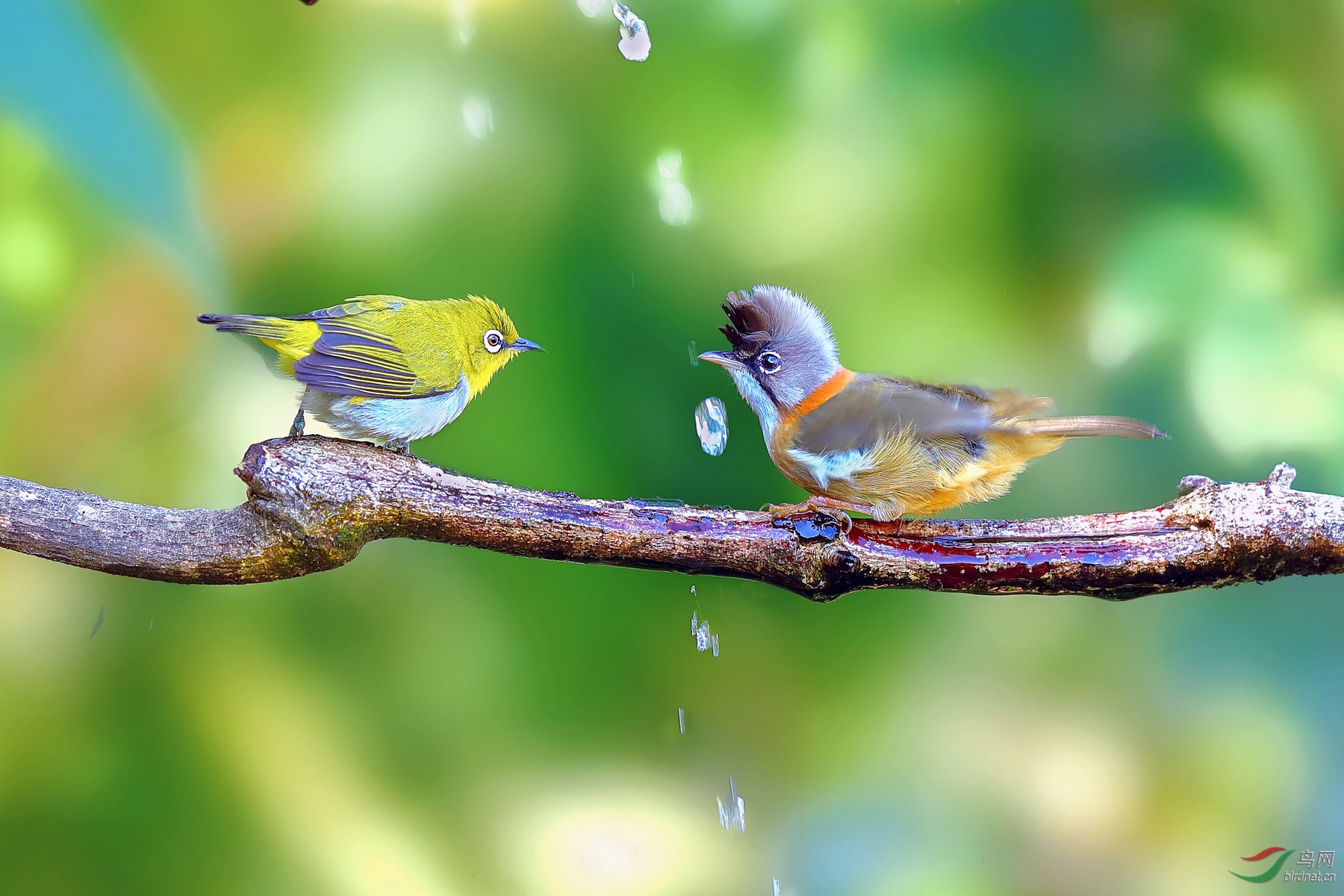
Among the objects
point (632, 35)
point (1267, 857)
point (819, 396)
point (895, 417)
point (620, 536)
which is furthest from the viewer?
point (632, 35)

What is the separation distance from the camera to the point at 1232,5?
7.41ft

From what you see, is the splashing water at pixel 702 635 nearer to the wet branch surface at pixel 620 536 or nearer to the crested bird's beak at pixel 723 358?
the crested bird's beak at pixel 723 358

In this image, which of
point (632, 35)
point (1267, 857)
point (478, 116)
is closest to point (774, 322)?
point (632, 35)

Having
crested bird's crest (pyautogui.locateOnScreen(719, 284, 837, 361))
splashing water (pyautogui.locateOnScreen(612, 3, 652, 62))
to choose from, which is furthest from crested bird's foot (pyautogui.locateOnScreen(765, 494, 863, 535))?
splashing water (pyautogui.locateOnScreen(612, 3, 652, 62))

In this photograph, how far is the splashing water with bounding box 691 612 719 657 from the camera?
2217 mm

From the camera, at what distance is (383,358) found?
1503mm

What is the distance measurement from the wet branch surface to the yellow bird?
10cm

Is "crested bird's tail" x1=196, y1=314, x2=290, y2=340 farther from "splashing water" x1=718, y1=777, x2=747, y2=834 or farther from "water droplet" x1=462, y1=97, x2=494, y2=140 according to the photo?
"splashing water" x1=718, y1=777, x2=747, y2=834

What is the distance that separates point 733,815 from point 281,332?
57.0 inches

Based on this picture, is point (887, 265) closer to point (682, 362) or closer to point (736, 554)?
point (682, 362)

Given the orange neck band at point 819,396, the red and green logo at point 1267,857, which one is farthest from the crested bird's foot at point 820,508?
the red and green logo at point 1267,857

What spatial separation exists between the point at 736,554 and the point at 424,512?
0.42m

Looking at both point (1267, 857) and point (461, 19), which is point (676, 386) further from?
point (1267, 857)

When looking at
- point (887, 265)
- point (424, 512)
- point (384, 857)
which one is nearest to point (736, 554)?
point (424, 512)
